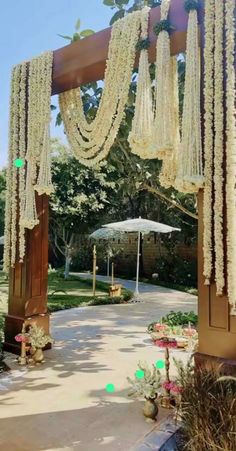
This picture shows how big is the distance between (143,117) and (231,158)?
3.03 ft

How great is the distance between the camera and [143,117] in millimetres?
3273

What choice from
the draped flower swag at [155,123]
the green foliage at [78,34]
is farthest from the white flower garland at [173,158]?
the green foliage at [78,34]

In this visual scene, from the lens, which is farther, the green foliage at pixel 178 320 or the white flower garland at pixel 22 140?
the green foliage at pixel 178 320

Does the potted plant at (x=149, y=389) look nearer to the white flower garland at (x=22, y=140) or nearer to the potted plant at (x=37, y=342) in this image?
the potted plant at (x=37, y=342)

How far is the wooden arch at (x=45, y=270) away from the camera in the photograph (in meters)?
2.83

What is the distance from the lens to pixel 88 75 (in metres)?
4.13

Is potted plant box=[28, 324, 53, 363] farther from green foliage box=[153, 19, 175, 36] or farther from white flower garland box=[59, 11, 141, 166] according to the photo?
green foliage box=[153, 19, 175, 36]

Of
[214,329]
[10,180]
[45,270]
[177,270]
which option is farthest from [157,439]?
[177,270]

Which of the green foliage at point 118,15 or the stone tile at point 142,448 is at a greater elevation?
the green foliage at point 118,15

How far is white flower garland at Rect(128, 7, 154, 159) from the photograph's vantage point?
10.6ft

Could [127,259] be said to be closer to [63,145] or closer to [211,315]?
[63,145]

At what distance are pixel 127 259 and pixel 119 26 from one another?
11.8m

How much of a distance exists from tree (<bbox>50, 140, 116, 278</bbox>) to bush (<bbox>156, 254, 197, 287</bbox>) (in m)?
2.78

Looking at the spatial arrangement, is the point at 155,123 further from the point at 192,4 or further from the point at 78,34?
the point at 78,34
